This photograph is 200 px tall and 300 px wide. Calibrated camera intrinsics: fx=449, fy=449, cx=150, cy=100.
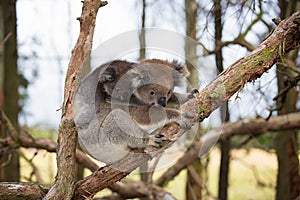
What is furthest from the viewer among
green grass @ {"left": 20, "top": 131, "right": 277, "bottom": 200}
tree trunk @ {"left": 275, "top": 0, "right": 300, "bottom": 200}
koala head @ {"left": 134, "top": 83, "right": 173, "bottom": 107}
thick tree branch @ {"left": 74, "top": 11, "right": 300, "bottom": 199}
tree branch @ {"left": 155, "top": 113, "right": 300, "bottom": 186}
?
green grass @ {"left": 20, "top": 131, "right": 277, "bottom": 200}

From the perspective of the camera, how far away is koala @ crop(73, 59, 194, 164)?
2.33 meters

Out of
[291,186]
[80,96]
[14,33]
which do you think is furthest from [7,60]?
[291,186]

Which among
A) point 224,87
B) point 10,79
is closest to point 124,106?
point 224,87

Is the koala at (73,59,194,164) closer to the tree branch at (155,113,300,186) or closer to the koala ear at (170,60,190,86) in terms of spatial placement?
the koala ear at (170,60,190,86)

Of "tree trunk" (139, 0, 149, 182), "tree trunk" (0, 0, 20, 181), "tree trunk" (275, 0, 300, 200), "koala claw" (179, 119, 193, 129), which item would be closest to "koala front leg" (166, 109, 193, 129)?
"koala claw" (179, 119, 193, 129)

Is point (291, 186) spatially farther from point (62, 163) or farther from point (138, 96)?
point (62, 163)

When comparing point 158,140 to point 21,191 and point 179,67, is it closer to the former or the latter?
point 179,67

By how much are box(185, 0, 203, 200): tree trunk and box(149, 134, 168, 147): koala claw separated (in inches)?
30.4

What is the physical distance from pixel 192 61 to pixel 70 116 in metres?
2.06

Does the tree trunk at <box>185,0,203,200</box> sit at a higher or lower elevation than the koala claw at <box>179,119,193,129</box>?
higher

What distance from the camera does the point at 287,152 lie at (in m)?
4.58

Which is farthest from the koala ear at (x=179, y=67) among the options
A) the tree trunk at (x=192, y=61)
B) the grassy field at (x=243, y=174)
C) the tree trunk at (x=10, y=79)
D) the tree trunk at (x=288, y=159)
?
the grassy field at (x=243, y=174)

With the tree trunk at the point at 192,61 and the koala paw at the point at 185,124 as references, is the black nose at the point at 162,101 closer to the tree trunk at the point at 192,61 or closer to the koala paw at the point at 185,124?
the koala paw at the point at 185,124

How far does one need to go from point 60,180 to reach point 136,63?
815 millimetres
